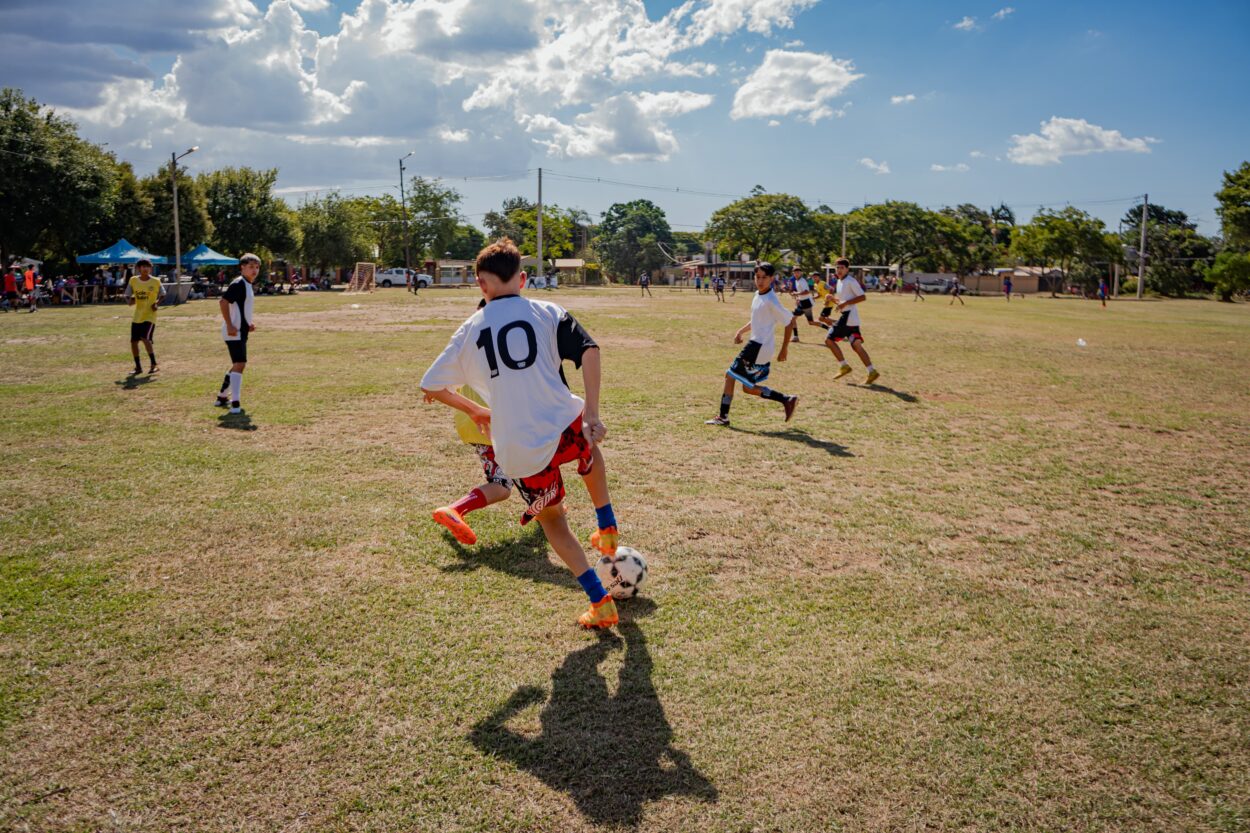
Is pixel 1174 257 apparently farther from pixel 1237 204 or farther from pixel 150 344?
pixel 150 344

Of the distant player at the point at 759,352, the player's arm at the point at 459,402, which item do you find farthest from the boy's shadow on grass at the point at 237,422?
the player's arm at the point at 459,402

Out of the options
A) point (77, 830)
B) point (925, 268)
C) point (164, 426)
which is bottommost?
point (77, 830)

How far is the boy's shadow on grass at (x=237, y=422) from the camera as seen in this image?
9.69m

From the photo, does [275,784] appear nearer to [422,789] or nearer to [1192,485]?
[422,789]

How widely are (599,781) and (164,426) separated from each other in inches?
350

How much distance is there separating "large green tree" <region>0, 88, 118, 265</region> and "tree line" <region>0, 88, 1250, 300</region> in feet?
0.23

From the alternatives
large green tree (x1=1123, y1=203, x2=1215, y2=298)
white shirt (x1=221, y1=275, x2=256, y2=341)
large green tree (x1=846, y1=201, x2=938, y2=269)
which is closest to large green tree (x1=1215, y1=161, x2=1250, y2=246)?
large green tree (x1=1123, y1=203, x2=1215, y2=298)

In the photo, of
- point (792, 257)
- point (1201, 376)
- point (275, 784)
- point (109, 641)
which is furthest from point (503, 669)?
point (792, 257)

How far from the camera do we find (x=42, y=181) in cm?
3972

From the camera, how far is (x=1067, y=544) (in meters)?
6.14

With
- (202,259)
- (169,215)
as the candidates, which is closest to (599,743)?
(202,259)

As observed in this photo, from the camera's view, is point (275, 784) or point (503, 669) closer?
point (275, 784)

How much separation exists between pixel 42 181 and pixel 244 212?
22.5 metres

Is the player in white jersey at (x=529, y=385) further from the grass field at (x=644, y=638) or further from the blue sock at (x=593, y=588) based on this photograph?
the grass field at (x=644, y=638)
